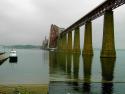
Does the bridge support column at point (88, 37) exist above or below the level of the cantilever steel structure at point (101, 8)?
below

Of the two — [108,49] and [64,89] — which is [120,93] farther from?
[108,49]

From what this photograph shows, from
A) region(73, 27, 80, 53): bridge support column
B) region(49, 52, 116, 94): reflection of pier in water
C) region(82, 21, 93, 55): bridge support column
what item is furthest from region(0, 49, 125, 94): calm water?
region(73, 27, 80, 53): bridge support column

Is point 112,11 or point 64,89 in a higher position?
point 112,11

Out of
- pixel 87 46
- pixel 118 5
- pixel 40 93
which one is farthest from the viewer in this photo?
pixel 87 46

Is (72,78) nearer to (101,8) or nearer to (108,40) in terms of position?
(108,40)

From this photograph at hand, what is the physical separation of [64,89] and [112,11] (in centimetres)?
6138

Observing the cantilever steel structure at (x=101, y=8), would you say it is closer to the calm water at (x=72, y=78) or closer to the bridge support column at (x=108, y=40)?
the bridge support column at (x=108, y=40)

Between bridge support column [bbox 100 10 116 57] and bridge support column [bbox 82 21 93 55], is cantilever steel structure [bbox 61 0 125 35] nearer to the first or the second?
bridge support column [bbox 82 21 93 55]

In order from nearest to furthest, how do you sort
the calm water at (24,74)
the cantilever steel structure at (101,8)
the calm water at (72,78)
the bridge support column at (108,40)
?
1. the calm water at (72,78)
2. the calm water at (24,74)
3. the cantilever steel structure at (101,8)
4. the bridge support column at (108,40)

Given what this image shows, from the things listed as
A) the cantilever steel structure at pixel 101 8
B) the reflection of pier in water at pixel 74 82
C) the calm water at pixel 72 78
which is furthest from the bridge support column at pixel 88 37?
the reflection of pier in water at pixel 74 82

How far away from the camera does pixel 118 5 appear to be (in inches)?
3019

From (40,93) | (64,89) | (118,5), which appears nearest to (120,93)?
(64,89)

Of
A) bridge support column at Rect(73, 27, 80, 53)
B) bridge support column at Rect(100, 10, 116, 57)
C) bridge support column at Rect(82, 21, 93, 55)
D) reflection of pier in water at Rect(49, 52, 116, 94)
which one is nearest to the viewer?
reflection of pier in water at Rect(49, 52, 116, 94)

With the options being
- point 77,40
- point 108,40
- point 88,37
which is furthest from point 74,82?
point 77,40
